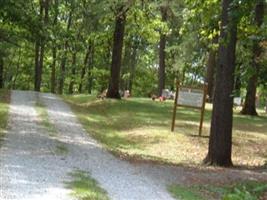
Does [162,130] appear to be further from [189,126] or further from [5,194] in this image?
[5,194]

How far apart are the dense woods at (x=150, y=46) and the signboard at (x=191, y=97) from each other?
2.33 feet

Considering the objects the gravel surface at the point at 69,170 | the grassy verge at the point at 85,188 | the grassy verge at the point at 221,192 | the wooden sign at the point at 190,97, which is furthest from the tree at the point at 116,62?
the grassy verge at the point at 85,188

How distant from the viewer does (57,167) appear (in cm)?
1183

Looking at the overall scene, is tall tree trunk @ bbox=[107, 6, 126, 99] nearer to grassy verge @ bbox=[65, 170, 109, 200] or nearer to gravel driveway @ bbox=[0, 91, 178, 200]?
gravel driveway @ bbox=[0, 91, 178, 200]

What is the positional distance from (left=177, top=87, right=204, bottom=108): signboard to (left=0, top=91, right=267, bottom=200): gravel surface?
3.71 meters

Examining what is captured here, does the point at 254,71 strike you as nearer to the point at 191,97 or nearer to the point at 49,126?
the point at 191,97

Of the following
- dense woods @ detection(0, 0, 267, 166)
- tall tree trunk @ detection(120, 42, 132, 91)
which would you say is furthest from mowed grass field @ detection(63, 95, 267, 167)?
tall tree trunk @ detection(120, 42, 132, 91)

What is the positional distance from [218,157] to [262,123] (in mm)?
10421

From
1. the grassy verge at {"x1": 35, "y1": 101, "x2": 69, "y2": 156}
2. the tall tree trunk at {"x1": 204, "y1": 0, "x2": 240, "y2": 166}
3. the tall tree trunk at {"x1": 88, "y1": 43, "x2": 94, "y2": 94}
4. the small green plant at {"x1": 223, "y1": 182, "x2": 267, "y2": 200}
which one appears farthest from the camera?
the tall tree trunk at {"x1": 88, "y1": 43, "x2": 94, "y2": 94}

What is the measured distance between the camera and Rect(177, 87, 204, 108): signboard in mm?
20453

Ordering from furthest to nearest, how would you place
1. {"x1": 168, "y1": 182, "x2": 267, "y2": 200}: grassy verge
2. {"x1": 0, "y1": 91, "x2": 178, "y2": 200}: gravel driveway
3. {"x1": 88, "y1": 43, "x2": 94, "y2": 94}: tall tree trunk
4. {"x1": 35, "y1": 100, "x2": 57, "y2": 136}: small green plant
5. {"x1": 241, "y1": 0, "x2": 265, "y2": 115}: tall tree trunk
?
1. {"x1": 88, "y1": 43, "x2": 94, "y2": 94}: tall tree trunk
2. {"x1": 35, "y1": 100, "x2": 57, "y2": 136}: small green plant
3. {"x1": 241, "y1": 0, "x2": 265, "y2": 115}: tall tree trunk
4. {"x1": 168, "y1": 182, "x2": 267, "y2": 200}: grassy verge
5. {"x1": 0, "y1": 91, "x2": 178, "y2": 200}: gravel driveway

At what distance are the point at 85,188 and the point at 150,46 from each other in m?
51.4

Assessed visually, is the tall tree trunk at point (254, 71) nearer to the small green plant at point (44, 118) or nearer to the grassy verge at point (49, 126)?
the grassy verge at point (49, 126)

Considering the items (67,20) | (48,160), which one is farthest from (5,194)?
(67,20)
